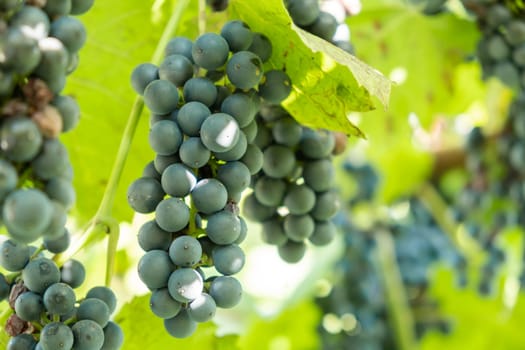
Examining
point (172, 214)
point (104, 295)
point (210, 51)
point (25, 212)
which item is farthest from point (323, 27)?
point (25, 212)

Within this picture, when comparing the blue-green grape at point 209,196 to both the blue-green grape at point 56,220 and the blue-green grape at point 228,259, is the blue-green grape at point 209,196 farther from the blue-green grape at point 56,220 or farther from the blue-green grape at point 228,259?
the blue-green grape at point 56,220

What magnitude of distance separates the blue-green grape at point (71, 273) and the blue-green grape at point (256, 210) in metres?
0.40

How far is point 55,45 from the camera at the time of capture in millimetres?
878

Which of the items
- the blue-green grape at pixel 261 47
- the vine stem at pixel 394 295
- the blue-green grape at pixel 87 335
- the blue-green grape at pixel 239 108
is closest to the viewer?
the blue-green grape at pixel 87 335

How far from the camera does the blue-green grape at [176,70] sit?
115 cm

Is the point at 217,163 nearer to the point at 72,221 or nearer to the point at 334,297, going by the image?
the point at 72,221

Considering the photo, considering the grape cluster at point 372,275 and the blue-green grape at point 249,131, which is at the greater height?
the blue-green grape at point 249,131

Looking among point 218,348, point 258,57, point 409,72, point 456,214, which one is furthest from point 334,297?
point 258,57

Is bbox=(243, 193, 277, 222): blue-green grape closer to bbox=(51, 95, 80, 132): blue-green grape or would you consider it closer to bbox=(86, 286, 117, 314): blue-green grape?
bbox=(86, 286, 117, 314): blue-green grape

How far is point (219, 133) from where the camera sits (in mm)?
1067

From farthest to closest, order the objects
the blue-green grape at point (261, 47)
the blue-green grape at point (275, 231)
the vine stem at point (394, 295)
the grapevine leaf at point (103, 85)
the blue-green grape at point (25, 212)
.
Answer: the vine stem at point (394, 295) → the grapevine leaf at point (103, 85) → the blue-green grape at point (275, 231) → the blue-green grape at point (261, 47) → the blue-green grape at point (25, 212)

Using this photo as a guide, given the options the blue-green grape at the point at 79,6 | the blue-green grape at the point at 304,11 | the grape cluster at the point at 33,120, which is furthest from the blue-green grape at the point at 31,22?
the blue-green grape at the point at 304,11

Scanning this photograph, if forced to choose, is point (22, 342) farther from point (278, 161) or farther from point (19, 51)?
point (278, 161)

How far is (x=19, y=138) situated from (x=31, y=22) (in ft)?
0.46
